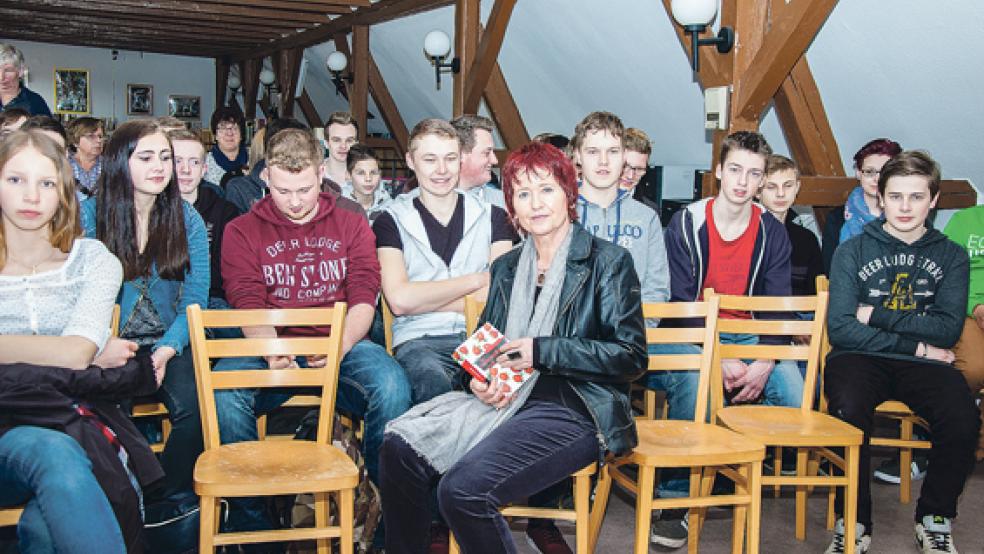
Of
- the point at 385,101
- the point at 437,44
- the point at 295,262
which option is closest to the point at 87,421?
the point at 295,262

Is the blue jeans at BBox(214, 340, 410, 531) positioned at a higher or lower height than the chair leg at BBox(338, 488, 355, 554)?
higher

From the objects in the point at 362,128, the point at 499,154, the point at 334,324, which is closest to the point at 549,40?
the point at 499,154

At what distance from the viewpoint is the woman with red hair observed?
233 cm

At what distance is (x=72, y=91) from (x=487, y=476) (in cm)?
1382

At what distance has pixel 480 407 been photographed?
2.48 meters

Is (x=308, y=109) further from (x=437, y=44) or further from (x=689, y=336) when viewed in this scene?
(x=689, y=336)

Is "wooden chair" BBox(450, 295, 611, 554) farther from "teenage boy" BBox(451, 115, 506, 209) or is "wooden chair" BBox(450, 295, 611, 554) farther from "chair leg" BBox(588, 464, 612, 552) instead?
"teenage boy" BBox(451, 115, 506, 209)

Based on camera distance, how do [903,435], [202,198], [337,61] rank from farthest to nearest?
[337,61], [202,198], [903,435]

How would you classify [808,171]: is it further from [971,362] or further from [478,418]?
[478,418]

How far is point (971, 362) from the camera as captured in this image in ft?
11.2

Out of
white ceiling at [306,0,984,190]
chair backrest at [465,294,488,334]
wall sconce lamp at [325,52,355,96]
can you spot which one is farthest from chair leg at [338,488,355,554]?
wall sconce lamp at [325,52,355,96]

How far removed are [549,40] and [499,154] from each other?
110 cm

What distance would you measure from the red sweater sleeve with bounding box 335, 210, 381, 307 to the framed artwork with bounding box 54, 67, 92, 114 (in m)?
12.4

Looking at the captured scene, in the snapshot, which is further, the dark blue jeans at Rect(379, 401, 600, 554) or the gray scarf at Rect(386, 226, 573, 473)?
the gray scarf at Rect(386, 226, 573, 473)
